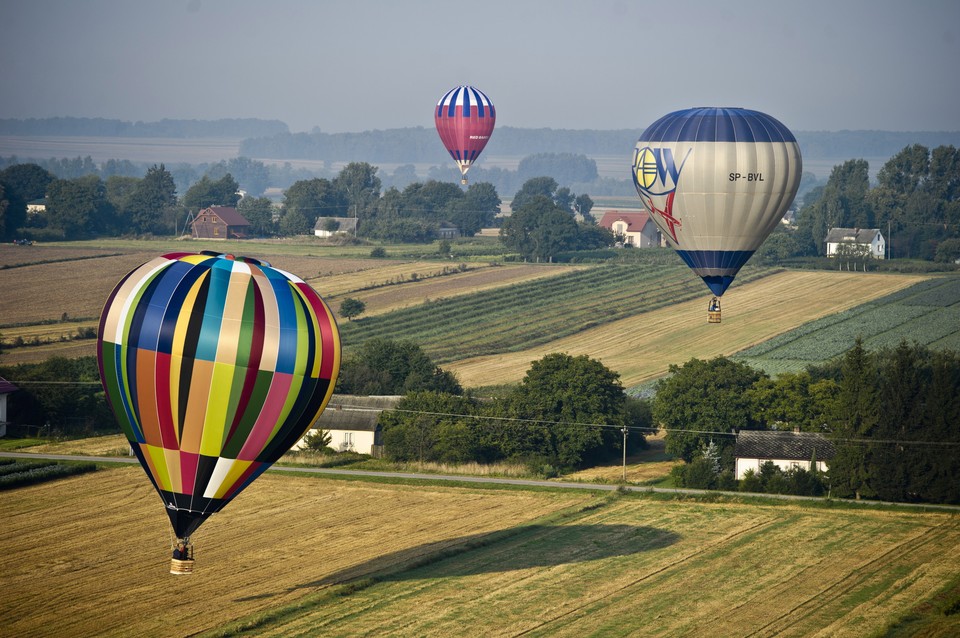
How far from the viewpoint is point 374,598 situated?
35719 mm

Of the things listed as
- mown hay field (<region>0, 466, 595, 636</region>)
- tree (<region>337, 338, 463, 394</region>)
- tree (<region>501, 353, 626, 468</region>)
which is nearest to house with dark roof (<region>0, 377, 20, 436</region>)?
mown hay field (<region>0, 466, 595, 636</region>)

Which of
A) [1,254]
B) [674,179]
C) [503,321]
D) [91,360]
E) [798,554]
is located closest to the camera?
[798,554]

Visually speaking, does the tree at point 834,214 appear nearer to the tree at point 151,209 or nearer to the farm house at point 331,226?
the farm house at point 331,226

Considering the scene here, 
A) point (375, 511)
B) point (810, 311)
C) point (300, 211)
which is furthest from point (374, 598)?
point (300, 211)

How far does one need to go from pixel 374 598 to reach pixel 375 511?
11.5 metres

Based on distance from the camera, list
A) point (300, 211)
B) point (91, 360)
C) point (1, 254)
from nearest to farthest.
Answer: point (91, 360) < point (1, 254) < point (300, 211)

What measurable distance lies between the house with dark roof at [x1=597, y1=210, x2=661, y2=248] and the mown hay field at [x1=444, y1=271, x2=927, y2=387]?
33.1m

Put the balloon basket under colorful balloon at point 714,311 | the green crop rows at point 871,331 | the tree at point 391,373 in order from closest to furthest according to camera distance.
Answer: the balloon basket under colorful balloon at point 714,311
the tree at point 391,373
the green crop rows at point 871,331

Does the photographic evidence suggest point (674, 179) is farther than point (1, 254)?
No

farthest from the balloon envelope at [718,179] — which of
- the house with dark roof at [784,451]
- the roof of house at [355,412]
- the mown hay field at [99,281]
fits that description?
the mown hay field at [99,281]

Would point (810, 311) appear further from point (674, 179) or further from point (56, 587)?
point (56, 587)

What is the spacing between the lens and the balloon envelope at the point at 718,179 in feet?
170

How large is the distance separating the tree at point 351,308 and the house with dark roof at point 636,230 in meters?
51.6

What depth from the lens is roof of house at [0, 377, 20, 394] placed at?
198 ft
